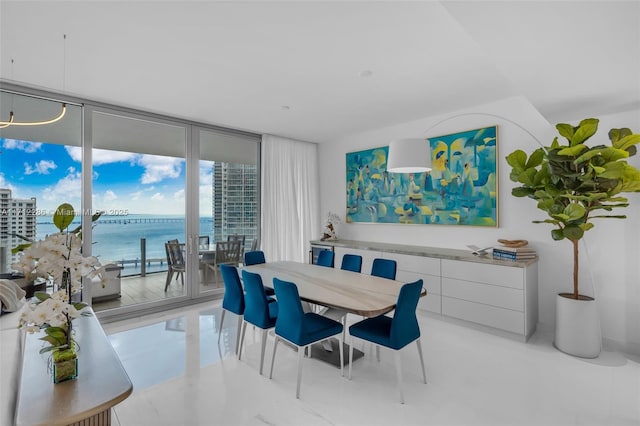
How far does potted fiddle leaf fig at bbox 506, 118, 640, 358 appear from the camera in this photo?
2.79 metres

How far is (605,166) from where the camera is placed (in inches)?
→ 109

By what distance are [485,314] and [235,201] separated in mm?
3982

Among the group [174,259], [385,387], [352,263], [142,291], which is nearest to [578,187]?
[352,263]

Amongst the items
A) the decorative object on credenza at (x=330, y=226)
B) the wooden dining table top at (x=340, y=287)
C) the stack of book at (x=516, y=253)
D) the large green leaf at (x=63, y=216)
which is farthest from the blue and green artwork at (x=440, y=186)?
the large green leaf at (x=63, y=216)

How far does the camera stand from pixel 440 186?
4.44m

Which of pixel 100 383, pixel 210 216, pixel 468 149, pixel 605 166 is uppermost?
pixel 468 149

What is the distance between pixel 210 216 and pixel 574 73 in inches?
182

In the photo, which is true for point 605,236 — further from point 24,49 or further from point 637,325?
point 24,49

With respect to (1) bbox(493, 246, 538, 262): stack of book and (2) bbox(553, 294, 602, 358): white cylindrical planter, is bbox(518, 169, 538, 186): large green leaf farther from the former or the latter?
(2) bbox(553, 294, 602, 358): white cylindrical planter

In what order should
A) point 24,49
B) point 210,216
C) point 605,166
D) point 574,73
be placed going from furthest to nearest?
point 210,216, point 605,166, point 24,49, point 574,73

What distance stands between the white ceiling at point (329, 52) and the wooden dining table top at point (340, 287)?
188cm

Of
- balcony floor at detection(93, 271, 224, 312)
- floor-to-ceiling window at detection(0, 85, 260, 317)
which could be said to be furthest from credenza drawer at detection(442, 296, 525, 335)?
balcony floor at detection(93, 271, 224, 312)

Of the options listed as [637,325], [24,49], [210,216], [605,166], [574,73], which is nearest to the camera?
[574,73]

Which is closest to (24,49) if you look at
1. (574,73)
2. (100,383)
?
(100,383)
